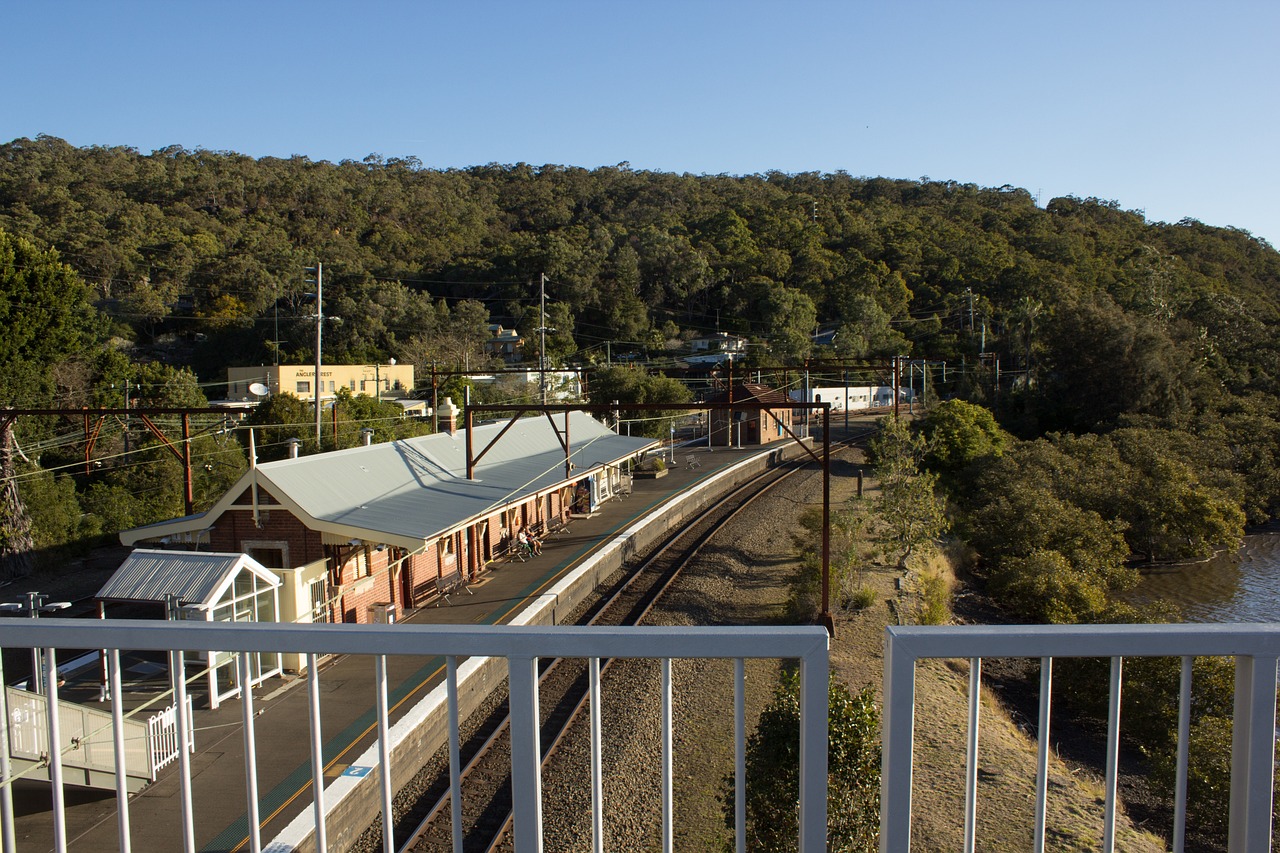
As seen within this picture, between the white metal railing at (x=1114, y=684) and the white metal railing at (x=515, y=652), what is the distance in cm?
12

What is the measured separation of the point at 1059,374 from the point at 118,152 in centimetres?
8125

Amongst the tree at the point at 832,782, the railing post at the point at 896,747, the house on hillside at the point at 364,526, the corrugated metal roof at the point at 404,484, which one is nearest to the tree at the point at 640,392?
the corrugated metal roof at the point at 404,484

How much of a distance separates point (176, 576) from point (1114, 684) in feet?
34.0

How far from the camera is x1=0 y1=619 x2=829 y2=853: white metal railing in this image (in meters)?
1.41

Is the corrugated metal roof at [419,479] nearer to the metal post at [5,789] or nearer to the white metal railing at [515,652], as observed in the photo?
the metal post at [5,789]

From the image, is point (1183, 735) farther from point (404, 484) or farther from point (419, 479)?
point (419, 479)

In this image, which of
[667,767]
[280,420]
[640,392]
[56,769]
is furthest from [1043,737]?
[640,392]

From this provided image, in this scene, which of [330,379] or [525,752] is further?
[330,379]

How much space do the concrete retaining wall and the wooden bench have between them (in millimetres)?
1672

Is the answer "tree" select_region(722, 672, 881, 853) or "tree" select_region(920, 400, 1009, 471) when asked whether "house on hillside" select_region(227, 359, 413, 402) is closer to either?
"tree" select_region(920, 400, 1009, 471)

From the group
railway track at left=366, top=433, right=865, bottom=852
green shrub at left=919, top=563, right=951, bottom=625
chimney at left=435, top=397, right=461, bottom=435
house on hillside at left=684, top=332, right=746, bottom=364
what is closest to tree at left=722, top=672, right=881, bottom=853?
railway track at left=366, top=433, right=865, bottom=852

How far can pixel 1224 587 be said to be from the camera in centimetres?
2006

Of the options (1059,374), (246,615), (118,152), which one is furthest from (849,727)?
(118,152)

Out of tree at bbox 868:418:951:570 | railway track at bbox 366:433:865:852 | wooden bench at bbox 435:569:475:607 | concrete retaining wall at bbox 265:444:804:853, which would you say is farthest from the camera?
tree at bbox 868:418:951:570
